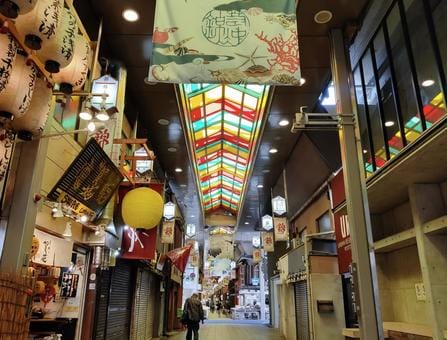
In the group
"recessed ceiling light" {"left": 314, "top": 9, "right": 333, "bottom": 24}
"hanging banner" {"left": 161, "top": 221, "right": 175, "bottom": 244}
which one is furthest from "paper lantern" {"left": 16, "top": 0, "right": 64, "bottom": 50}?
"hanging banner" {"left": 161, "top": 221, "right": 175, "bottom": 244}

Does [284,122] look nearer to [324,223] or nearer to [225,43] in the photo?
[324,223]

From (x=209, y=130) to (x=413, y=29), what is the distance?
7.36 m

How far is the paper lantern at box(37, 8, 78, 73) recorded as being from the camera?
2.69m

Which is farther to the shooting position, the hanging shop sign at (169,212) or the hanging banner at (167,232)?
the hanging shop sign at (169,212)

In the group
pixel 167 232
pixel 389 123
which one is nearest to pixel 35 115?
pixel 389 123

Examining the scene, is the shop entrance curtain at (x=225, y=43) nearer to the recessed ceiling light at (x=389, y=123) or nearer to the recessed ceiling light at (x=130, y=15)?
the recessed ceiling light at (x=130, y=15)

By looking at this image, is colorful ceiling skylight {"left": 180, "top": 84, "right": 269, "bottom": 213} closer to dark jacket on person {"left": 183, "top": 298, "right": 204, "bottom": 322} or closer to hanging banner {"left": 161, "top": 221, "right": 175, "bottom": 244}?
hanging banner {"left": 161, "top": 221, "right": 175, "bottom": 244}

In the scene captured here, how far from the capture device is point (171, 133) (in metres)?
9.46

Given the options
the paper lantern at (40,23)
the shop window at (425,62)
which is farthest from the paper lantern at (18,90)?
the shop window at (425,62)

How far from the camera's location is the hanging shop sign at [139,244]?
22.2 feet

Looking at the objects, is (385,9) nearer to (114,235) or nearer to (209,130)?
(114,235)

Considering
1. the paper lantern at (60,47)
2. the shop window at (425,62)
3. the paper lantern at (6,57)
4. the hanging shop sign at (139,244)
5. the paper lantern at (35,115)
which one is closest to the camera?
the paper lantern at (6,57)

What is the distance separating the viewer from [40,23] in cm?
251

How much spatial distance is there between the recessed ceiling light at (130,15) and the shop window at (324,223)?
725cm
